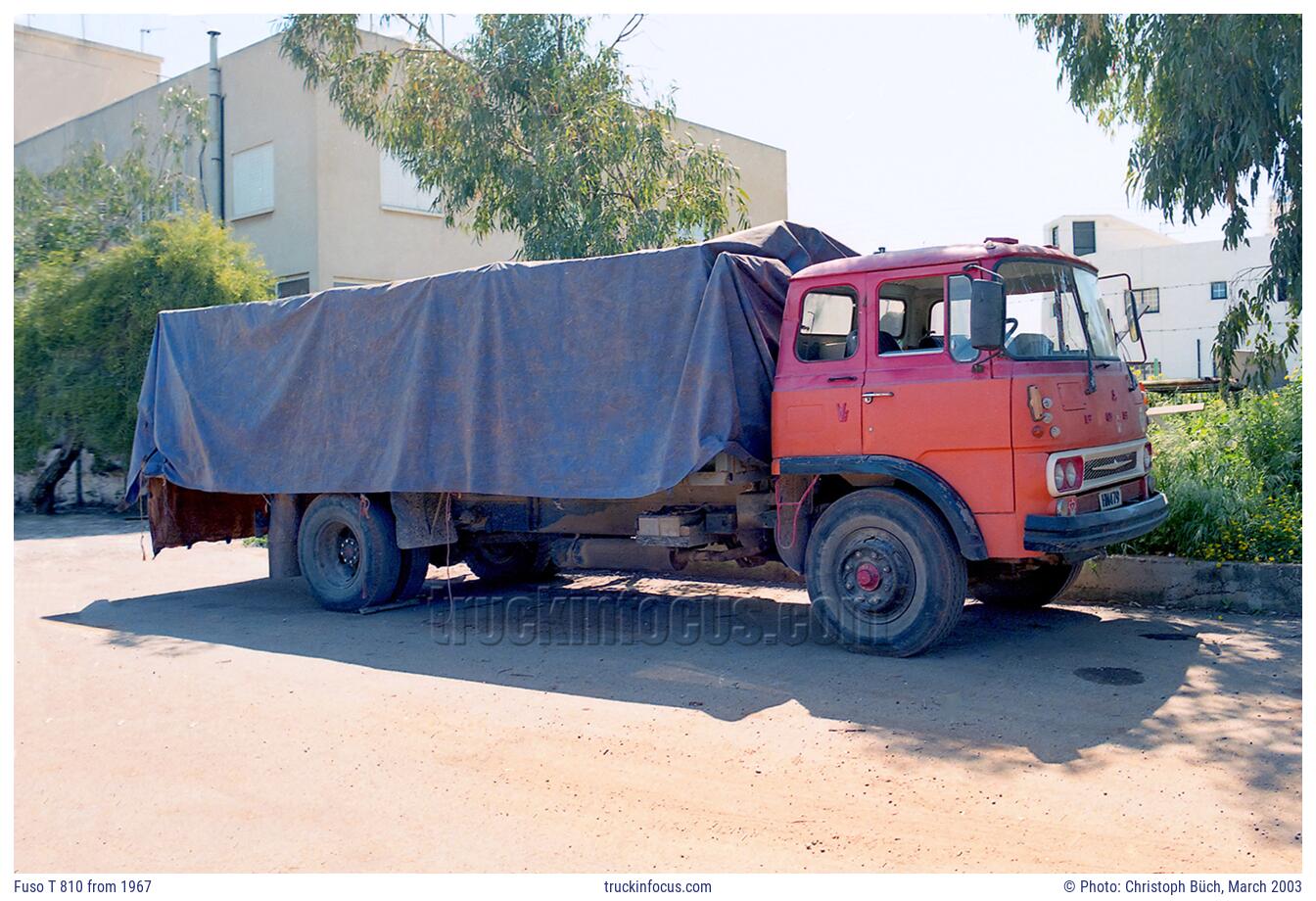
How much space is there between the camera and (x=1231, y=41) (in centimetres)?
899

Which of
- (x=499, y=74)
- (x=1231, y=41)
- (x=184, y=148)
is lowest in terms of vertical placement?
(x=1231, y=41)

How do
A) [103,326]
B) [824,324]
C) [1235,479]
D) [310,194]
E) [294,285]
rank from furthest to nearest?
A: [294,285] → [310,194] → [103,326] → [1235,479] → [824,324]

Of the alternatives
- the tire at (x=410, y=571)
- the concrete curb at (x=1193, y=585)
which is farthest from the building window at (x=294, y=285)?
the concrete curb at (x=1193, y=585)

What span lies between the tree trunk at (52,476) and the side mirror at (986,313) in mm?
15907

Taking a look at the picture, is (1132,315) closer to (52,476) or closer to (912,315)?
(912,315)

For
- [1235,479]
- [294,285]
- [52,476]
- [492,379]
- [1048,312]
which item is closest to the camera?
[1048,312]

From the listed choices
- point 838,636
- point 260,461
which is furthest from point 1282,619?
point 260,461

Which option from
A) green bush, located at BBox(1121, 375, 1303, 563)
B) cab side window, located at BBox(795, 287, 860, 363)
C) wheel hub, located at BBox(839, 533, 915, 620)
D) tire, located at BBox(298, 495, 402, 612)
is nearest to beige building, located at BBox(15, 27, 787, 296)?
tire, located at BBox(298, 495, 402, 612)

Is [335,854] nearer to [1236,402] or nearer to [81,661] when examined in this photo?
[81,661]

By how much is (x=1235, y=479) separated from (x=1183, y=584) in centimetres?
156

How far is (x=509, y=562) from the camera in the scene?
37.7 feet

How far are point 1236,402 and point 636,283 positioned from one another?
6.67m

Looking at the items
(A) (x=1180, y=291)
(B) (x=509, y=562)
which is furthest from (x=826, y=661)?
(A) (x=1180, y=291)
